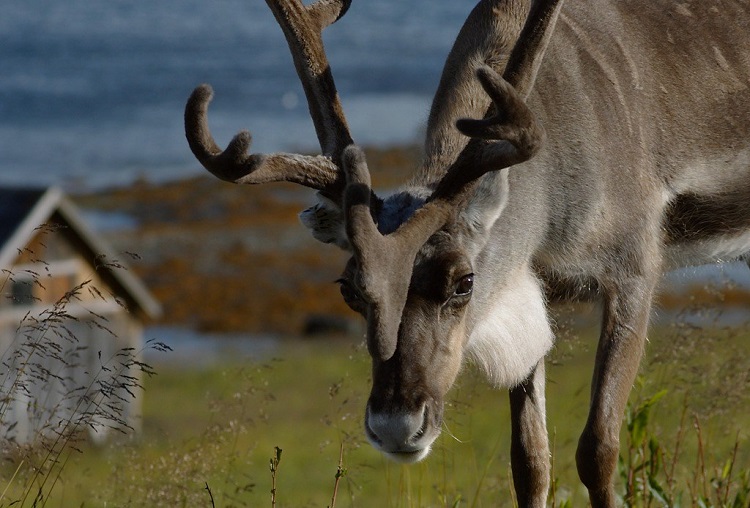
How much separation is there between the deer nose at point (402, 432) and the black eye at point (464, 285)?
466mm

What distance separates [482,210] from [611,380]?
83 cm

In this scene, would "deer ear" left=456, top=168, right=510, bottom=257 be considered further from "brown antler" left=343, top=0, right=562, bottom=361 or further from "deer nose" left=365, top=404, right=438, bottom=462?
"deer nose" left=365, top=404, right=438, bottom=462

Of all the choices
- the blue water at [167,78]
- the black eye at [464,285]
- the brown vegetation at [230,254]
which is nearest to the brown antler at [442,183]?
the black eye at [464,285]

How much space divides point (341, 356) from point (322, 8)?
1118 inches

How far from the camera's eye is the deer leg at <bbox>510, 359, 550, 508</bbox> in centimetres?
537

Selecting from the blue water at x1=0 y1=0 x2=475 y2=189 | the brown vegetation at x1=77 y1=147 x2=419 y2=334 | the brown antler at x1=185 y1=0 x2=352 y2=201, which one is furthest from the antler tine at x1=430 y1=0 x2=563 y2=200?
the brown vegetation at x1=77 y1=147 x2=419 y2=334

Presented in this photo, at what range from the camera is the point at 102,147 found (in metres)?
41.2

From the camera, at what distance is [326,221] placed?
4.78 meters

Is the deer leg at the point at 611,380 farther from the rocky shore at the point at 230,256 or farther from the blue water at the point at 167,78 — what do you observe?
the rocky shore at the point at 230,256

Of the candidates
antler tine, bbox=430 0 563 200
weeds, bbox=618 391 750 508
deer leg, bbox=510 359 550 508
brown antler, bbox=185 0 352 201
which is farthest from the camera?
deer leg, bbox=510 359 550 508

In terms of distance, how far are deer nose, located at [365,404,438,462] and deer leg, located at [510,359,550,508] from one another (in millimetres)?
1298

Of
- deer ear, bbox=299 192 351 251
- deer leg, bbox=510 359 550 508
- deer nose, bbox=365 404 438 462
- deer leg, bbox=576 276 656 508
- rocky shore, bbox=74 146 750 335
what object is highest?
deer ear, bbox=299 192 351 251

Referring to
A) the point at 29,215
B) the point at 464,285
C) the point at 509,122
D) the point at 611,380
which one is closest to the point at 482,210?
the point at 464,285

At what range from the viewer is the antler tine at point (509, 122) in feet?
13.9
